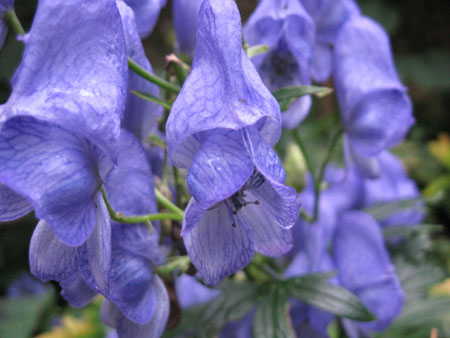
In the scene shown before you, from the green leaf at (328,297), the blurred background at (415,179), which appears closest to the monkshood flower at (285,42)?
the green leaf at (328,297)

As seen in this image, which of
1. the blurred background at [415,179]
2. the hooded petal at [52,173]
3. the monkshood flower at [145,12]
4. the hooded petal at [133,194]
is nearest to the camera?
the hooded petal at [52,173]

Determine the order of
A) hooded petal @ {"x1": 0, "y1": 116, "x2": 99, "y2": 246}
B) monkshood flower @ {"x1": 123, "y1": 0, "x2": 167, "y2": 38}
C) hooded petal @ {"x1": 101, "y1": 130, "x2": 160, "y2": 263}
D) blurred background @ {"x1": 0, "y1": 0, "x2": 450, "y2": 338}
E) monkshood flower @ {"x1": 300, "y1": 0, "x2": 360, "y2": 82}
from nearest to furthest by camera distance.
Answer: hooded petal @ {"x1": 0, "y1": 116, "x2": 99, "y2": 246} < hooded petal @ {"x1": 101, "y1": 130, "x2": 160, "y2": 263} < monkshood flower @ {"x1": 123, "y1": 0, "x2": 167, "y2": 38} < monkshood flower @ {"x1": 300, "y1": 0, "x2": 360, "y2": 82} < blurred background @ {"x1": 0, "y1": 0, "x2": 450, "y2": 338}

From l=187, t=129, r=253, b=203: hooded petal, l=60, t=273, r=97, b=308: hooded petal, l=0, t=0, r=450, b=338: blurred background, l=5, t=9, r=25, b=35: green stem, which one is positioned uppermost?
l=5, t=9, r=25, b=35: green stem

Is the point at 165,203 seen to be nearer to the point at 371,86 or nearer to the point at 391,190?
the point at 371,86

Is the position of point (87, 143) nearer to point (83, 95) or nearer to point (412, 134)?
point (83, 95)

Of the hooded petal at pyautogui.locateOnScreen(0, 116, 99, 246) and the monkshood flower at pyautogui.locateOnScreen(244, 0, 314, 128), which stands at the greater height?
the hooded petal at pyautogui.locateOnScreen(0, 116, 99, 246)

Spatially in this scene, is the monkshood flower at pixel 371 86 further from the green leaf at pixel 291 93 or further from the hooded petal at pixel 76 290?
the hooded petal at pixel 76 290

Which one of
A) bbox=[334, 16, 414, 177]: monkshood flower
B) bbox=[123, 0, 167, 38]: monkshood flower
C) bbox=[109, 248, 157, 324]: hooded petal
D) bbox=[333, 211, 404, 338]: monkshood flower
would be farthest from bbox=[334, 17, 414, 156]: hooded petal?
bbox=[109, 248, 157, 324]: hooded petal

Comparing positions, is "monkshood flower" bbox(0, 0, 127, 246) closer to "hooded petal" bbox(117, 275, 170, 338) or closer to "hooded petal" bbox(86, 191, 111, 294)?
"hooded petal" bbox(86, 191, 111, 294)
